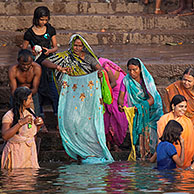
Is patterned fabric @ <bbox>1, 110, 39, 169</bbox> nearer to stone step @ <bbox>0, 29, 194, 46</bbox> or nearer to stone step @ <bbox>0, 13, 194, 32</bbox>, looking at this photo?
stone step @ <bbox>0, 29, 194, 46</bbox>

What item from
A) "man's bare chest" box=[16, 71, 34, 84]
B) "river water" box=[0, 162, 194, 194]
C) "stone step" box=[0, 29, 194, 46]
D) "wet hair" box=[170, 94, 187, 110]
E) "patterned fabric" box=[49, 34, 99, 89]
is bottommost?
"river water" box=[0, 162, 194, 194]

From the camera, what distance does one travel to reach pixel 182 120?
8.17 meters

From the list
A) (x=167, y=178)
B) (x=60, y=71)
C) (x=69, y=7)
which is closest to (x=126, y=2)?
(x=69, y=7)

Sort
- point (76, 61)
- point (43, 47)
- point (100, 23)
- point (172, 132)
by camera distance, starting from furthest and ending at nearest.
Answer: point (100, 23)
point (43, 47)
point (76, 61)
point (172, 132)

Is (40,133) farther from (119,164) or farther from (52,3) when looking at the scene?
(52,3)

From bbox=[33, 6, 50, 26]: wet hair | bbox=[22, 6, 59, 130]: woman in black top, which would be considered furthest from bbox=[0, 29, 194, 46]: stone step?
bbox=[33, 6, 50, 26]: wet hair

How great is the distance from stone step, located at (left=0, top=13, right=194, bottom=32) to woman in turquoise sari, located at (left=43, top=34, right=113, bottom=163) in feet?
12.3

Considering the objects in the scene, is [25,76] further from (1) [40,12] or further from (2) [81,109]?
(1) [40,12]

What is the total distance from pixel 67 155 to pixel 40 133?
52cm

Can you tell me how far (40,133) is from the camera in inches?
356

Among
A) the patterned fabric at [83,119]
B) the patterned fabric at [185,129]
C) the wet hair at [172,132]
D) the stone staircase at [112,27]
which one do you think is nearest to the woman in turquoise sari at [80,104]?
the patterned fabric at [83,119]

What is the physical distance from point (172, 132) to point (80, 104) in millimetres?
1673

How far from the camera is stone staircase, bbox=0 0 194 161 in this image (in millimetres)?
11695

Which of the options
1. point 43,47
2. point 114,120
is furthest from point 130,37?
point 114,120
